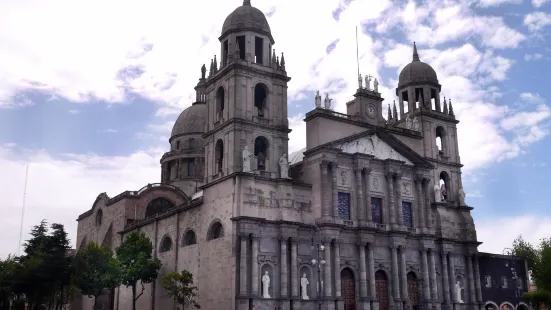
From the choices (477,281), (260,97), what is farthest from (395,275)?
(260,97)

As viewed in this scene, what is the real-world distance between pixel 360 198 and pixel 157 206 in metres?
26.7

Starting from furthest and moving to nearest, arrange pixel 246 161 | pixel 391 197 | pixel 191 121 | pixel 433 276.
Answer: pixel 191 121
pixel 433 276
pixel 391 197
pixel 246 161

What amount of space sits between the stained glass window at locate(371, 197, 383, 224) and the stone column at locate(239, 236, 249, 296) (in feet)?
44.8

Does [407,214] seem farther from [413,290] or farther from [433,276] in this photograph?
[413,290]

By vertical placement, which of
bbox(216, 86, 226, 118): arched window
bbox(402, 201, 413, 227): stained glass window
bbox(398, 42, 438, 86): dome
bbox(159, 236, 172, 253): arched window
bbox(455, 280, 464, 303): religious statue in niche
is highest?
bbox(398, 42, 438, 86): dome

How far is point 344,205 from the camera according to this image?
165ft

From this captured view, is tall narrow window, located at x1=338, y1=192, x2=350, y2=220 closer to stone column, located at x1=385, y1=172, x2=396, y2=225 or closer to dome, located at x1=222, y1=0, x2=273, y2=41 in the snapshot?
stone column, located at x1=385, y1=172, x2=396, y2=225

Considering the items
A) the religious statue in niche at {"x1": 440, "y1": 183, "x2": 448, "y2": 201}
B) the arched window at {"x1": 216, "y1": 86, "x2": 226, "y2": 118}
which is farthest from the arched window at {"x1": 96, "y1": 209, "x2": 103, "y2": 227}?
the religious statue in niche at {"x1": 440, "y1": 183, "x2": 448, "y2": 201}

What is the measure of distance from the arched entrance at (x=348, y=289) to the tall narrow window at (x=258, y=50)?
19774mm

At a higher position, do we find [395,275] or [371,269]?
[371,269]

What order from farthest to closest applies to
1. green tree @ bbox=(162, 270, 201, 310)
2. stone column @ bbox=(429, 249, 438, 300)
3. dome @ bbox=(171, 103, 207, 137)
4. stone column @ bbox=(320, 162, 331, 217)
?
dome @ bbox=(171, 103, 207, 137)
stone column @ bbox=(429, 249, 438, 300)
stone column @ bbox=(320, 162, 331, 217)
green tree @ bbox=(162, 270, 201, 310)

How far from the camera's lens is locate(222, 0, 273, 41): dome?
5125 centimetres

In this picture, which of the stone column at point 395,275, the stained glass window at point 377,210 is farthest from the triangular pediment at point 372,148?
the stone column at point 395,275

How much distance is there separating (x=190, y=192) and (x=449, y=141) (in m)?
32.8
